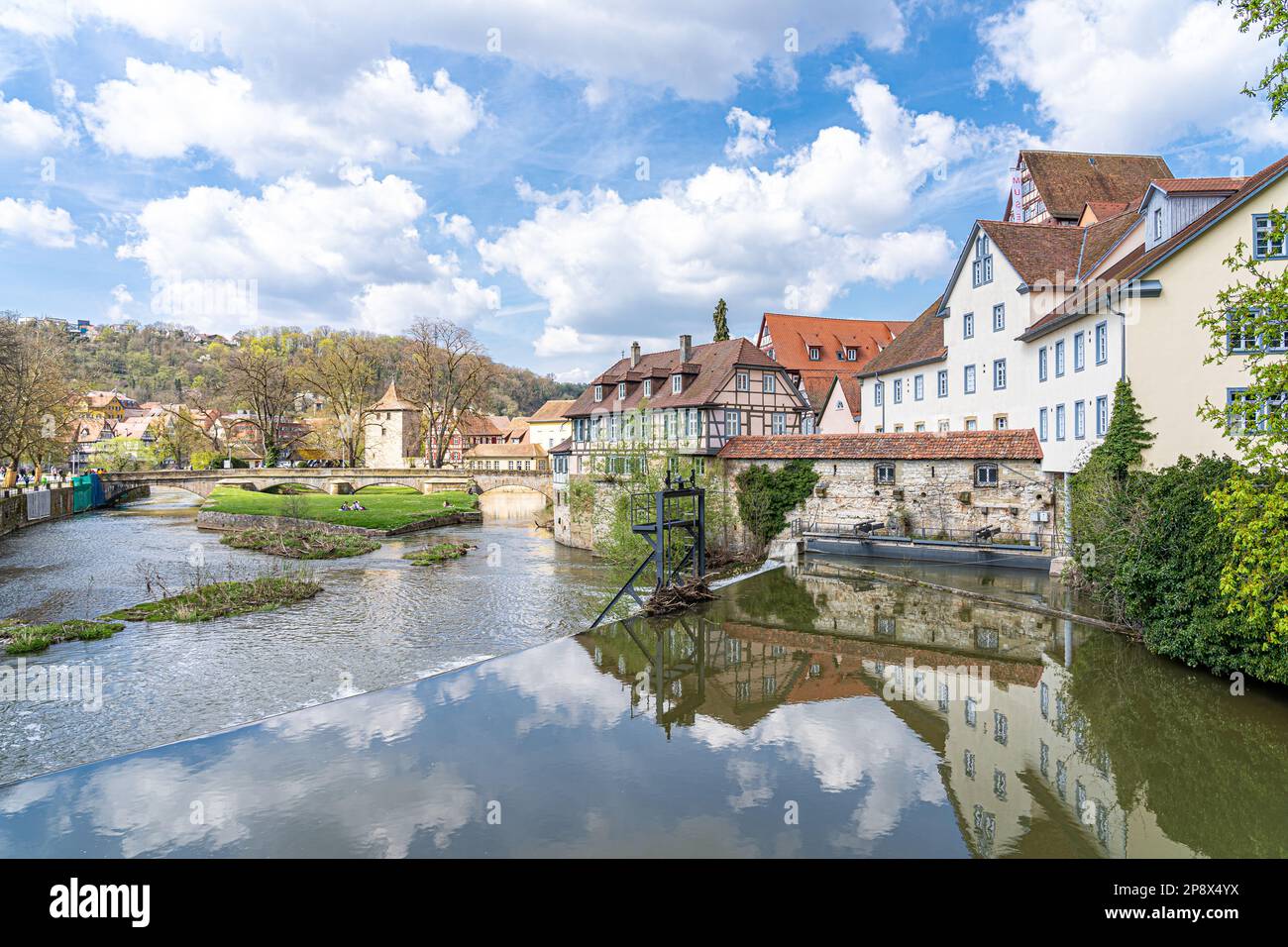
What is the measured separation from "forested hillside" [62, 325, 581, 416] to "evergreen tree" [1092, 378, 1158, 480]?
8580cm

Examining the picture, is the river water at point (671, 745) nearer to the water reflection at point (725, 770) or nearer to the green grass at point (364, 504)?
the water reflection at point (725, 770)

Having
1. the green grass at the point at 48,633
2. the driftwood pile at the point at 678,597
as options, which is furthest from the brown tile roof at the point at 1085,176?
the green grass at the point at 48,633

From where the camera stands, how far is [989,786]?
309 inches

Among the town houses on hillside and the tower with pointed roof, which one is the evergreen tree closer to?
the town houses on hillside

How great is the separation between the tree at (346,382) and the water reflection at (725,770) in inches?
2055

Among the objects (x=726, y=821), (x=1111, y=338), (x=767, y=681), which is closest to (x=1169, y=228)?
(x=1111, y=338)

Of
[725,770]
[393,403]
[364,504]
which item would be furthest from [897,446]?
[393,403]

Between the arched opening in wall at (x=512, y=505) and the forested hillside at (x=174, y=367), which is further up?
the forested hillside at (x=174, y=367)

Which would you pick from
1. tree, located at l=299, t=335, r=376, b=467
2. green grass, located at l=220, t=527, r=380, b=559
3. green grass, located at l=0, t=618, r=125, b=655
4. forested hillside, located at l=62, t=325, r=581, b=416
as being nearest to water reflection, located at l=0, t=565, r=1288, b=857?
green grass, located at l=0, t=618, r=125, b=655

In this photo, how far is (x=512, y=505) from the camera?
5812cm

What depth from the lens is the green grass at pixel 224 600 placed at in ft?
56.6

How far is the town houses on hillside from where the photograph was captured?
44.5m

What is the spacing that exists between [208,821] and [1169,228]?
846 inches

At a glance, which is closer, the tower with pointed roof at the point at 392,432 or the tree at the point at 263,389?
the tree at the point at 263,389
